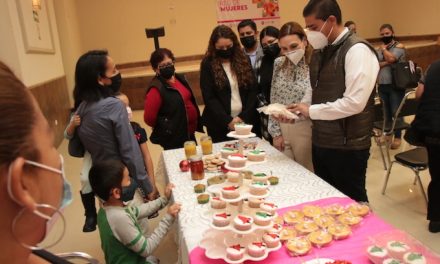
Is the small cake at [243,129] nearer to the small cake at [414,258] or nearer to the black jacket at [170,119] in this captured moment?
the small cake at [414,258]

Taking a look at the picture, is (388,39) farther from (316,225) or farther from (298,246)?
(298,246)

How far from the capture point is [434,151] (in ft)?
7.97

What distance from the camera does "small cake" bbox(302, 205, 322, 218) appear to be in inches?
56.3

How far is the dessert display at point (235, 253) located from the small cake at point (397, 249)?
0.47 metres

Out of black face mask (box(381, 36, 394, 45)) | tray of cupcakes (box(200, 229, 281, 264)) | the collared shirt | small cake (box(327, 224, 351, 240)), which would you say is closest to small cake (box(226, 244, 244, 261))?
tray of cupcakes (box(200, 229, 281, 264))

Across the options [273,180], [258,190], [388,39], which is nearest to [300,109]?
[273,180]

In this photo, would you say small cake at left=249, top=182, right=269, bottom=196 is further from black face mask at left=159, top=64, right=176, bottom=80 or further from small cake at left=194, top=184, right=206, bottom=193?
black face mask at left=159, top=64, right=176, bottom=80

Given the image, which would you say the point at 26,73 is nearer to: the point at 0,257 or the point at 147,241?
the point at 147,241

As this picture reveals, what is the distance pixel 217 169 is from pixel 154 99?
970 mm

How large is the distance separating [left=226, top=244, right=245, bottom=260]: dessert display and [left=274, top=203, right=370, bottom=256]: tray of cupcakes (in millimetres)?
177

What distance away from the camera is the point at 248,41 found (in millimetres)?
3127

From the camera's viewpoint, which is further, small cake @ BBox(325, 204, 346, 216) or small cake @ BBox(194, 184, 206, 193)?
small cake @ BBox(194, 184, 206, 193)

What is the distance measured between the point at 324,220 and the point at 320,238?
13 centimetres

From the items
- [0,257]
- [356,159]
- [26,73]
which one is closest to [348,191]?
[356,159]
